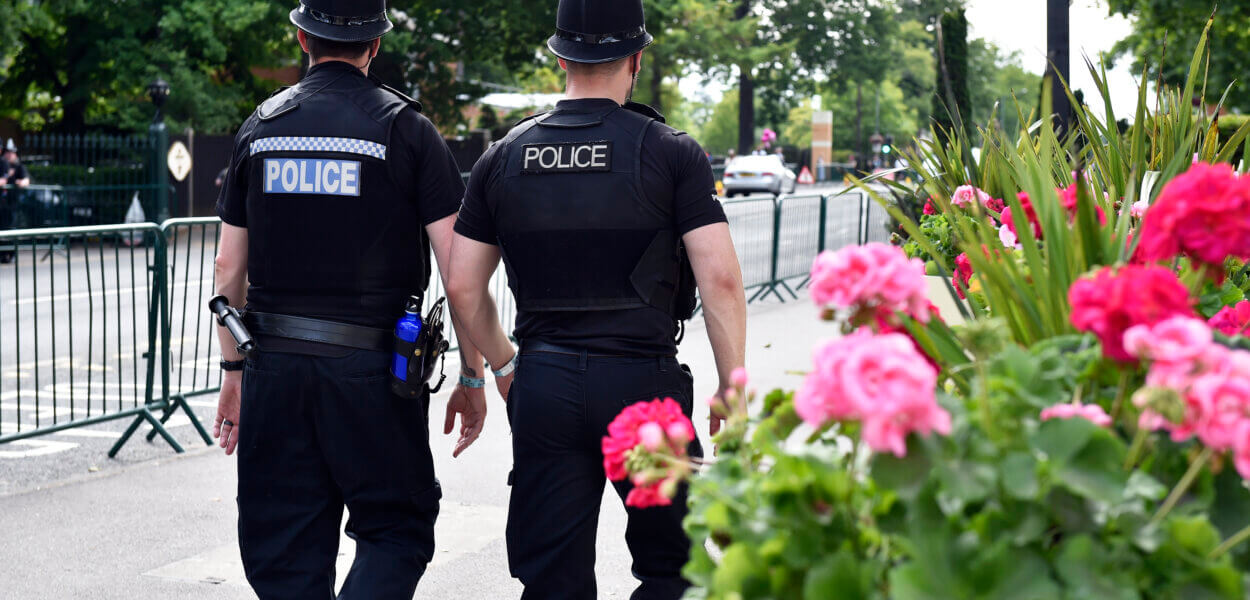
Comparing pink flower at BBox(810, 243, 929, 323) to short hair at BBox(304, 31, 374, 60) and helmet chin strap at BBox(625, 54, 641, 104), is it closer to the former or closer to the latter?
helmet chin strap at BBox(625, 54, 641, 104)

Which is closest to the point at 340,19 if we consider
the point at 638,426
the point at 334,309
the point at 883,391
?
the point at 334,309

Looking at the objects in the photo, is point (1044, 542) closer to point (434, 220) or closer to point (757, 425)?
point (757, 425)

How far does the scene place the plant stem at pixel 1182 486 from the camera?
1.53 meters

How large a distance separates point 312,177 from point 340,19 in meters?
0.42

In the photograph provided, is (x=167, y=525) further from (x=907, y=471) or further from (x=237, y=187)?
(x=907, y=471)

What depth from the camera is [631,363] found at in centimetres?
321

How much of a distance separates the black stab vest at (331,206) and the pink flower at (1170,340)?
85.6 inches

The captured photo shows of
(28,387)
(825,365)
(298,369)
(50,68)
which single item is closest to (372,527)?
(298,369)

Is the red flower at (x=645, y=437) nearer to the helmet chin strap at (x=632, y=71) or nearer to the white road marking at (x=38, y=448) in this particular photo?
the helmet chin strap at (x=632, y=71)

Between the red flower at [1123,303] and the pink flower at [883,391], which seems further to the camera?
the red flower at [1123,303]

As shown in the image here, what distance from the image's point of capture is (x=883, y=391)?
4.67ft

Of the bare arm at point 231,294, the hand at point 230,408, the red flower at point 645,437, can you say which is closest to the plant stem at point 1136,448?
the red flower at point 645,437

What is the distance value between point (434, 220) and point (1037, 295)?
1.73 m

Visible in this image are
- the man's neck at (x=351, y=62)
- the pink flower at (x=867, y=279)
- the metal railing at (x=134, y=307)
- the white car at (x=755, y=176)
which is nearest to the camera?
the pink flower at (x=867, y=279)
